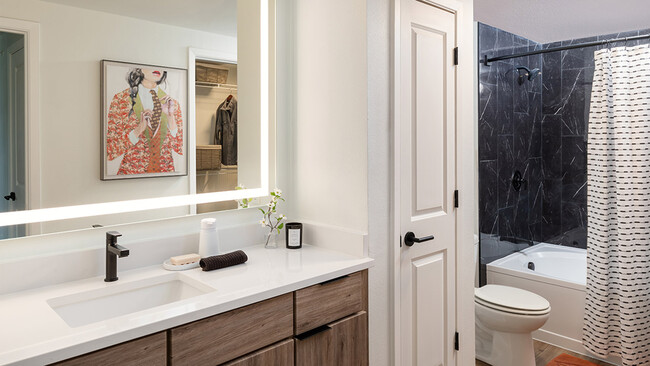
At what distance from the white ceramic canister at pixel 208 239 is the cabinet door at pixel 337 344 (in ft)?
1.64

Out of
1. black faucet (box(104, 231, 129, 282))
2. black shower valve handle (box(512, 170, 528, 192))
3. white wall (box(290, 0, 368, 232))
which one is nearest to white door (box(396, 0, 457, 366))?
white wall (box(290, 0, 368, 232))

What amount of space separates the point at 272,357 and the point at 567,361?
93.9 inches

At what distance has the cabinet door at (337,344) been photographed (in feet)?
5.06

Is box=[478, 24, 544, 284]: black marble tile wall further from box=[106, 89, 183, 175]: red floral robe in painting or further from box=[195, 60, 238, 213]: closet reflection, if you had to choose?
box=[106, 89, 183, 175]: red floral robe in painting

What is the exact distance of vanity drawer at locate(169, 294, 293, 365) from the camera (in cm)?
123

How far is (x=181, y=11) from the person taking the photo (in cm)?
179

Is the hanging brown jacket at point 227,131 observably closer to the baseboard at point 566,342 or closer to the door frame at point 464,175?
the door frame at point 464,175

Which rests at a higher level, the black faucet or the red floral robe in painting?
the red floral robe in painting

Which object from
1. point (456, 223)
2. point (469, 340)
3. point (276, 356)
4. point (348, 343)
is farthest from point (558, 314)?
point (276, 356)

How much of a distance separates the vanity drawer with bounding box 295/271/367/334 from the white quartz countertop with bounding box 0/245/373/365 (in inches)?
1.4

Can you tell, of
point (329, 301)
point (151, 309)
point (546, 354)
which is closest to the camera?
point (151, 309)

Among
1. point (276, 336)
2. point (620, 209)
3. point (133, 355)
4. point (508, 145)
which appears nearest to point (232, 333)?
point (276, 336)

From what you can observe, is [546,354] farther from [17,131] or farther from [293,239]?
[17,131]

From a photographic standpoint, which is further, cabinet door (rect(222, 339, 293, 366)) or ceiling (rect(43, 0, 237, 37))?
ceiling (rect(43, 0, 237, 37))
